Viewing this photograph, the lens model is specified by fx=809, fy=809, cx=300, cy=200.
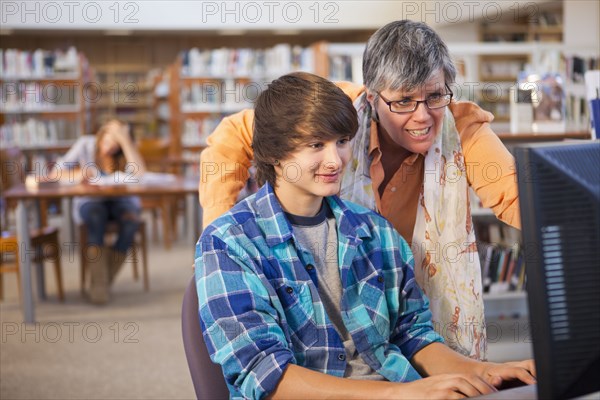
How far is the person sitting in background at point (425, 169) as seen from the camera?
5.44 feet

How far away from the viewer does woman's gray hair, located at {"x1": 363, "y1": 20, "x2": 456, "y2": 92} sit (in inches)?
63.5

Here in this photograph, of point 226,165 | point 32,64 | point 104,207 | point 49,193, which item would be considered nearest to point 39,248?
point 49,193

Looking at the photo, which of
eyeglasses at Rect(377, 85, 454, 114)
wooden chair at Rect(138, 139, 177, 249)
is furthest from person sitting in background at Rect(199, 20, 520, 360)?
wooden chair at Rect(138, 139, 177, 249)

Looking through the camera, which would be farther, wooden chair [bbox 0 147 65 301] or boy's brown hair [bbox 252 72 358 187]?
wooden chair [bbox 0 147 65 301]

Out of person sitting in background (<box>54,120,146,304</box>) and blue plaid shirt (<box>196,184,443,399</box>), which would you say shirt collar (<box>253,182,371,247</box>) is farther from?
person sitting in background (<box>54,120,146,304</box>)

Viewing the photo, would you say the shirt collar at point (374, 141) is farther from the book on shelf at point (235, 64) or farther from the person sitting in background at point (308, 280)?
the book on shelf at point (235, 64)

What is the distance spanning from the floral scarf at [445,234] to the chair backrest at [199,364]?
55cm

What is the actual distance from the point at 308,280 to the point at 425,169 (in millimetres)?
528

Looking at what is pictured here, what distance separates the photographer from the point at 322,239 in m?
1.51

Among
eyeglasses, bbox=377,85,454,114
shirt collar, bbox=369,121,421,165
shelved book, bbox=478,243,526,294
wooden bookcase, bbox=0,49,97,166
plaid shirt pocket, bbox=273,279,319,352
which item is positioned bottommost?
shelved book, bbox=478,243,526,294

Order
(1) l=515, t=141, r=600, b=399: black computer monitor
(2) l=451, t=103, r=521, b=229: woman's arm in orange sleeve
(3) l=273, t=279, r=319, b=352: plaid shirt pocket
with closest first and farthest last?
(1) l=515, t=141, r=600, b=399: black computer monitor, (3) l=273, t=279, r=319, b=352: plaid shirt pocket, (2) l=451, t=103, r=521, b=229: woman's arm in orange sleeve

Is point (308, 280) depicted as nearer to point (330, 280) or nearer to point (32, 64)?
point (330, 280)

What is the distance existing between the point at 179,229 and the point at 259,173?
676 cm

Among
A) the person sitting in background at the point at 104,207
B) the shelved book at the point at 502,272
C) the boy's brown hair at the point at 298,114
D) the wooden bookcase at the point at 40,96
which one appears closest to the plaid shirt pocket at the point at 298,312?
the boy's brown hair at the point at 298,114
